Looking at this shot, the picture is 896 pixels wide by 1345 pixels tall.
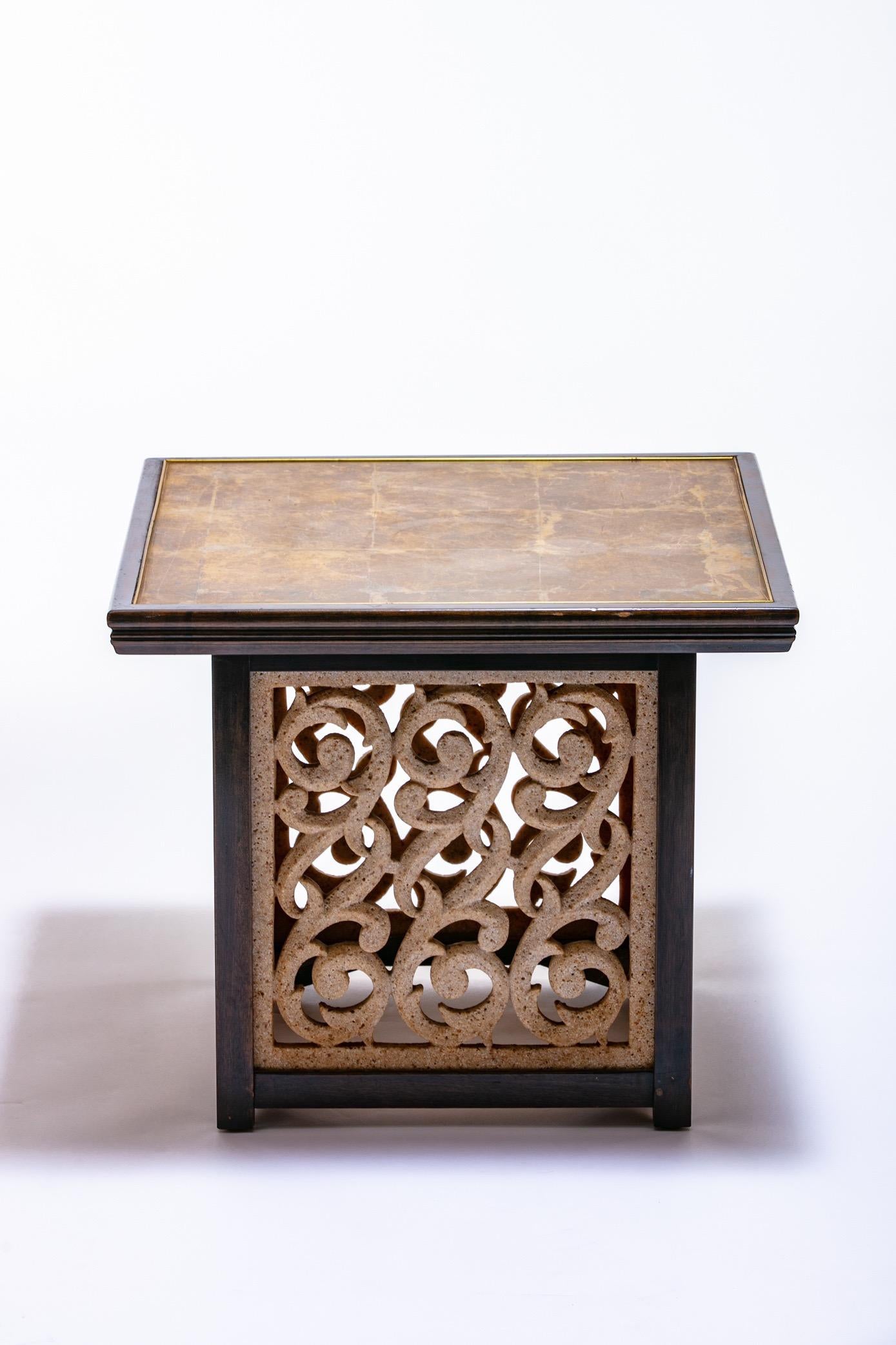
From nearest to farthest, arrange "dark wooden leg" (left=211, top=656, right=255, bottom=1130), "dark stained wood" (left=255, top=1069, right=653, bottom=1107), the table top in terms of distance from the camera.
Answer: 1. the table top
2. "dark wooden leg" (left=211, top=656, right=255, bottom=1130)
3. "dark stained wood" (left=255, top=1069, right=653, bottom=1107)

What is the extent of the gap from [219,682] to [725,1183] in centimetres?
103

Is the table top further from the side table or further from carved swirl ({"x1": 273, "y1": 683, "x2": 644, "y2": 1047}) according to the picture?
carved swirl ({"x1": 273, "y1": 683, "x2": 644, "y2": 1047})

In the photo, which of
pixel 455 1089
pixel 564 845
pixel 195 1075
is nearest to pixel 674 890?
pixel 564 845

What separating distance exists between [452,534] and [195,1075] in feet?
3.16

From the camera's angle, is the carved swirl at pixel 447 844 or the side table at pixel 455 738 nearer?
the side table at pixel 455 738

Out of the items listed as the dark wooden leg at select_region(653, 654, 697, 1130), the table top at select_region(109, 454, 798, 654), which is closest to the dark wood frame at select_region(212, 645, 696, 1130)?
the dark wooden leg at select_region(653, 654, 697, 1130)

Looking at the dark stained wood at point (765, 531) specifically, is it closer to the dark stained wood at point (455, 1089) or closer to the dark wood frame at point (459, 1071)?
the dark wood frame at point (459, 1071)

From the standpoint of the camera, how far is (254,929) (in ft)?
10.9

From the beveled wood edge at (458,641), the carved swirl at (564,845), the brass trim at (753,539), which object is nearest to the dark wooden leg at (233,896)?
the beveled wood edge at (458,641)

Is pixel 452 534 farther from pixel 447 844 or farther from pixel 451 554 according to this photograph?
pixel 447 844

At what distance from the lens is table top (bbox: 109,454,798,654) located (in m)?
3.11

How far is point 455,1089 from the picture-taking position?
339cm

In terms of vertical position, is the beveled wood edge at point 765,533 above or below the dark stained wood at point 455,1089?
above

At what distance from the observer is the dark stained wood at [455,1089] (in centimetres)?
338
